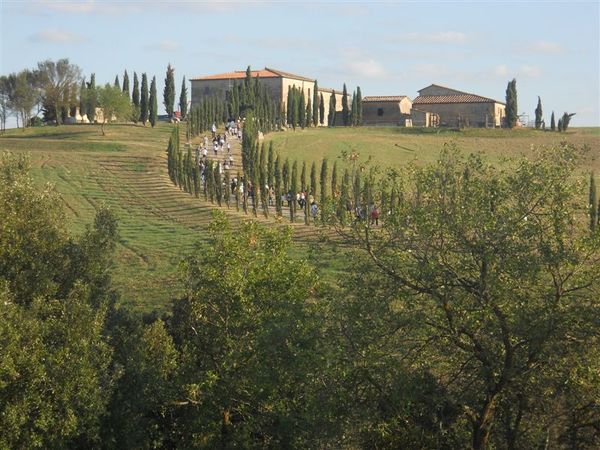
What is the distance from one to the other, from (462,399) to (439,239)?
266 centimetres

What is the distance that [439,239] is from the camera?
1496 centimetres

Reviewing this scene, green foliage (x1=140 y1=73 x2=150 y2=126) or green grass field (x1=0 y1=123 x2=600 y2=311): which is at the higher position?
green foliage (x1=140 y1=73 x2=150 y2=126)

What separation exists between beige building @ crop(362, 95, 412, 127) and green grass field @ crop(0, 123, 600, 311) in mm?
12324

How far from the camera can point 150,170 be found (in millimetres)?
52031

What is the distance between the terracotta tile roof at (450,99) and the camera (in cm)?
10112

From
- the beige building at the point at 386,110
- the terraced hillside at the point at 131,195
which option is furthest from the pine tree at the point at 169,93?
the beige building at the point at 386,110

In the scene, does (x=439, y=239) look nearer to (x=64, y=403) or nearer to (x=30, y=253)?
(x=64, y=403)

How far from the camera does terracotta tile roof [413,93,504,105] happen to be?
101125mm

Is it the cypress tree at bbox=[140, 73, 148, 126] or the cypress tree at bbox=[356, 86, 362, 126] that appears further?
the cypress tree at bbox=[356, 86, 362, 126]

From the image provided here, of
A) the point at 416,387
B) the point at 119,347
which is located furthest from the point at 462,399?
the point at 119,347

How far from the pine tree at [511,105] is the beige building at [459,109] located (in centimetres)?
668

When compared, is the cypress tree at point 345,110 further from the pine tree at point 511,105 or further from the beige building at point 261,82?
the pine tree at point 511,105

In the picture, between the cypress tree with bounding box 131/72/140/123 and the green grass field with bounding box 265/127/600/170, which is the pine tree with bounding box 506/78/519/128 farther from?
the cypress tree with bounding box 131/72/140/123

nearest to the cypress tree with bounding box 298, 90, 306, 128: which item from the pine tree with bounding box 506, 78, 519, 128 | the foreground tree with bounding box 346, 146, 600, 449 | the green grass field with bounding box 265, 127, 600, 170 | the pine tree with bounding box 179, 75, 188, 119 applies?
the green grass field with bounding box 265, 127, 600, 170
